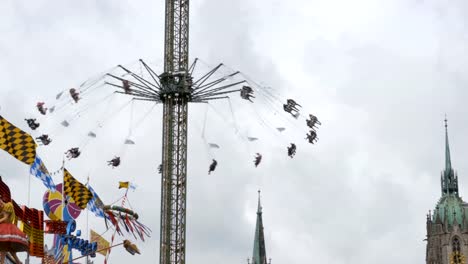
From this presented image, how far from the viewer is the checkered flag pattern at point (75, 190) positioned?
3078 inches

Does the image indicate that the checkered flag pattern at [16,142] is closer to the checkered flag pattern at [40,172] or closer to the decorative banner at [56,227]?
the decorative banner at [56,227]

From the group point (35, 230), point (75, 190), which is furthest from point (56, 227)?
point (75, 190)

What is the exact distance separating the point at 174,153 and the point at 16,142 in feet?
87.7

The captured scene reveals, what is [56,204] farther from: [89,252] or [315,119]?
[315,119]

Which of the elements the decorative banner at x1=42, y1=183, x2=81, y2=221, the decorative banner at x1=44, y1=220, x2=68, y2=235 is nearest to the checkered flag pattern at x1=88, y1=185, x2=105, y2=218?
the decorative banner at x1=42, y1=183, x2=81, y2=221

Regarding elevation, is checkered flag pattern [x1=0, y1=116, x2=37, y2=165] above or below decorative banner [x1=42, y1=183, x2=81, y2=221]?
below

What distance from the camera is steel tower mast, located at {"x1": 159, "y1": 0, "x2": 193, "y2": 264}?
8750cm

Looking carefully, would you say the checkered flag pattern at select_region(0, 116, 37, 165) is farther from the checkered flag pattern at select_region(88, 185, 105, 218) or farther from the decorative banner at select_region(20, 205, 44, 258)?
the checkered flag pattern at select_region(88, 185, 105, 218)

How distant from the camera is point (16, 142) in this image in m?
63.3

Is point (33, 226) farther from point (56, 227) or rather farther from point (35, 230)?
point (56, 227)

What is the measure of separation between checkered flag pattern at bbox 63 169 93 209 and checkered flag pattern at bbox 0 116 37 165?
1420 cm

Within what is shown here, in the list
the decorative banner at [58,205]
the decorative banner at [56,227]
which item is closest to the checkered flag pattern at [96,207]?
the decorative banner at [58,205]

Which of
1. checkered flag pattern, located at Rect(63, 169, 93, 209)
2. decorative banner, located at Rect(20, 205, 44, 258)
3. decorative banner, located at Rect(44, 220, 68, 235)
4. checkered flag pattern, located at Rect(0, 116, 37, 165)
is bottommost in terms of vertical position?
decorative banner, located at Rect(20, 205, 44, 258)

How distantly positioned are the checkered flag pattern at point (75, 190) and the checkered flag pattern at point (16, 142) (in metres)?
14.2
